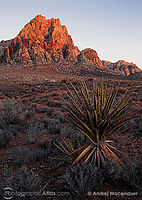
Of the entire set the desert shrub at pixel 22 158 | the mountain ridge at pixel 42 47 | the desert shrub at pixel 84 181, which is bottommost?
the desert shrub at pixel 22 158

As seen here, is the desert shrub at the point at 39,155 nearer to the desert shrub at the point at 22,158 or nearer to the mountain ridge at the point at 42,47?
the desert shrub at the point at 22,158

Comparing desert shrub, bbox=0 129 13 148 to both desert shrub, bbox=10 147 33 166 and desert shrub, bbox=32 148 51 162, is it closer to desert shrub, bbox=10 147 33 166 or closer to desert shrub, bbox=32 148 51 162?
desert shrub, bbox=10 147 33 166

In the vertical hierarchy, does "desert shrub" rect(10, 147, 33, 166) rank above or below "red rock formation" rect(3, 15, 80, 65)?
below

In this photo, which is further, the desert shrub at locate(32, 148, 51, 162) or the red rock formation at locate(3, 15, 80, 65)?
the red rock formation at locate(3, 15, 80, 65)

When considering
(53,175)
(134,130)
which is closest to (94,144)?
(53,175)

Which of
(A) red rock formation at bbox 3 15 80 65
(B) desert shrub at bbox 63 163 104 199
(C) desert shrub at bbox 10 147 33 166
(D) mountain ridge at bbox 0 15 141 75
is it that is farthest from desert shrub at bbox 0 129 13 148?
(A) red rock formation at bbox 3 15 80 65

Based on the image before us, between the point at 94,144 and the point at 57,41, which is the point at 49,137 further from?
the point at 57,41

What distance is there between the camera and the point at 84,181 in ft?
7.14

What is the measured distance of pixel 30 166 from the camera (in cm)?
318

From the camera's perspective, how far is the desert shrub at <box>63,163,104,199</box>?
6.72ft

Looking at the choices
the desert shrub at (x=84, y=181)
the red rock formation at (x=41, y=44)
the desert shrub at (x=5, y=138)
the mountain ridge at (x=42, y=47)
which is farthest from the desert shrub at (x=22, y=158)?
the red rock formation at (x=41, y=44)

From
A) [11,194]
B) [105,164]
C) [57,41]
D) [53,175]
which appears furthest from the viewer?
[57,41]

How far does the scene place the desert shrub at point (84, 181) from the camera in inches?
80.7

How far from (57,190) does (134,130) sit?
3.66 metres
